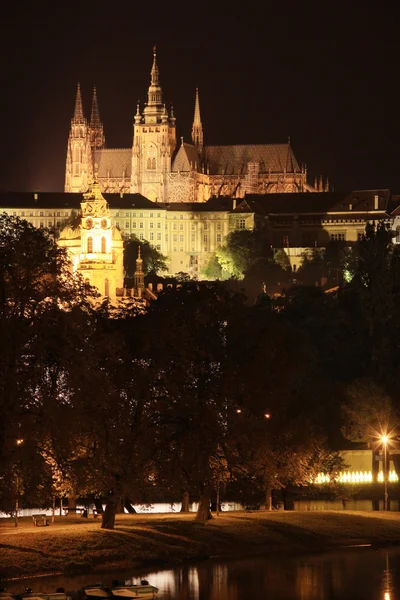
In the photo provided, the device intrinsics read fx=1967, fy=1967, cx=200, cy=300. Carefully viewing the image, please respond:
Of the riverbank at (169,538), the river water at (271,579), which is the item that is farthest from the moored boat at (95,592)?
the riverbank at (169,538)

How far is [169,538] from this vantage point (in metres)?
74.5

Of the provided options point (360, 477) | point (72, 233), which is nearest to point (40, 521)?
point (360, 477)

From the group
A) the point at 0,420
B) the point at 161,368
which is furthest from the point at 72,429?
the point at 161,368

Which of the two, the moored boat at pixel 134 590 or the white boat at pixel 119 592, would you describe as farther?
the moored boat at pixel 134 590

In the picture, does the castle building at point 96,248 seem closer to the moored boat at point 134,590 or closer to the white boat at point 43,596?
the moored boat at point 134,590

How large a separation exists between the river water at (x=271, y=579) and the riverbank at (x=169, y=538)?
0.79m

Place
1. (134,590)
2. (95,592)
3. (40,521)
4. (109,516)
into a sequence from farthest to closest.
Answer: (40,521) → (109,516) → (134,590) → (95,592)

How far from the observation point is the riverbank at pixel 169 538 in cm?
6944

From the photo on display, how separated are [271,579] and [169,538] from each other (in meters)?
6.17

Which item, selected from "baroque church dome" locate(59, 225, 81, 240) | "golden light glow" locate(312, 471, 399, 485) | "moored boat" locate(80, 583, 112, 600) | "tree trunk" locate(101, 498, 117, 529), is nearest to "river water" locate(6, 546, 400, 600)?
"moored boat" locate(80, 583, 112, 600)

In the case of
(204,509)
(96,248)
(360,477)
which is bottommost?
(204,509)

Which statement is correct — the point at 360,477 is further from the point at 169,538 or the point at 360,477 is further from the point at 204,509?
the point at 169,538

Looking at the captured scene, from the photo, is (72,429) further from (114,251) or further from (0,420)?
(114,251)

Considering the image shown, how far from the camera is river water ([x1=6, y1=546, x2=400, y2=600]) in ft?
219
